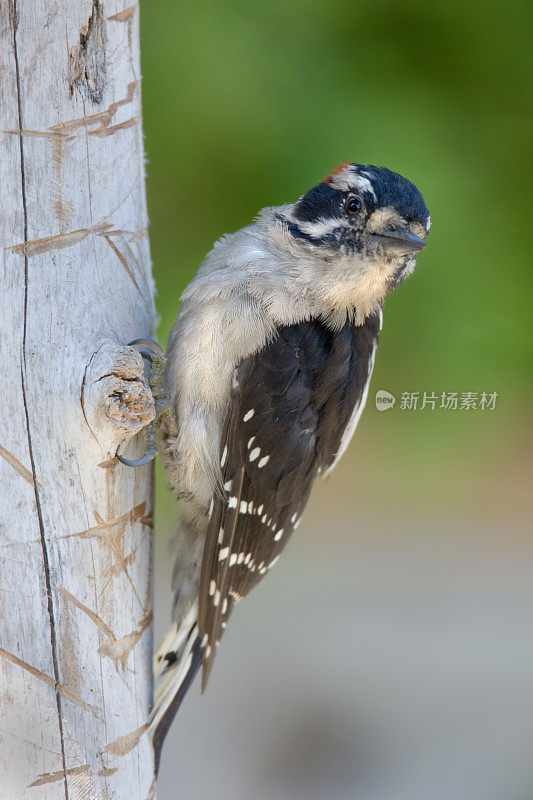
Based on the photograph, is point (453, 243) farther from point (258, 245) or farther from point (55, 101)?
point (55, 101)

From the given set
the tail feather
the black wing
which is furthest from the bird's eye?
the tail feather

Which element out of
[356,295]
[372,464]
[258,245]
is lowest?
[372,464]

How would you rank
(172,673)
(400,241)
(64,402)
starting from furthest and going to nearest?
1. (172,673)
2. (400,241)
3. (64,402)

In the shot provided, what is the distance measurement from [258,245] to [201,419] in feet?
1.61

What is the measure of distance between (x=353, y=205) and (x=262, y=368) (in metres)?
0.48

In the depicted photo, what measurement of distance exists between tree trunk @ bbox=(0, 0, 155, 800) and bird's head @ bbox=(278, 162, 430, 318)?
1.82 feet

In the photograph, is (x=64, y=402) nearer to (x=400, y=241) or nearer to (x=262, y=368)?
(x=262, y=368)

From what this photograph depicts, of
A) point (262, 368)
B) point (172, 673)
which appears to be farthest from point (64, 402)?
point (172, 673)

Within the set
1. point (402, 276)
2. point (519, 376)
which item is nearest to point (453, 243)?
point (519, 376)

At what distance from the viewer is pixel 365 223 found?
2002 mm

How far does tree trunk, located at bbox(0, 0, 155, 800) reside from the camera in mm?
1551

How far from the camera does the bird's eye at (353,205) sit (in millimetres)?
2012

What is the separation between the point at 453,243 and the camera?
11.9 ft

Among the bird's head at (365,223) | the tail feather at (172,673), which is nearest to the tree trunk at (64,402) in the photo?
the tail feather at (172,673)
